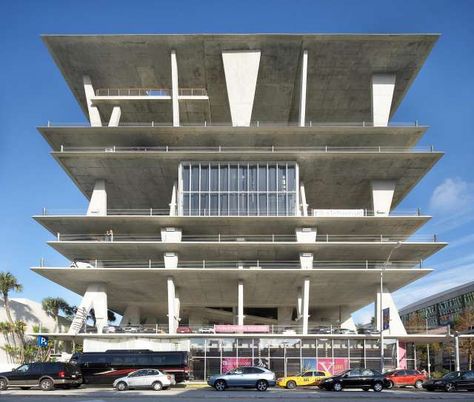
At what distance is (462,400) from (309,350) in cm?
2253

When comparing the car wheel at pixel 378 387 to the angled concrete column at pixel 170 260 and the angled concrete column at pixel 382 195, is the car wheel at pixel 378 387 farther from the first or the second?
the angled concrete column at pixel 170 260

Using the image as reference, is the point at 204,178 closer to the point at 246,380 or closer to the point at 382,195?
the point at 382,195

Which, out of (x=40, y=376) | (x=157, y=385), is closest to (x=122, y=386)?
(x=157, y=385)

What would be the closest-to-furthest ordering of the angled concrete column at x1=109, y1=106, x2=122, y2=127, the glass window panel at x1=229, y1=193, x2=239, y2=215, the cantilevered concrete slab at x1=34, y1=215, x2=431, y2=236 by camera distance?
the cantilevered concrete slab at x1=34, y1=215, x2=431, y2=236 → the glass window panel at x1=229, y1=193, x2=239, y2=215 → the angled concrete column at x1=109, y1=106, x2=122, y2=127

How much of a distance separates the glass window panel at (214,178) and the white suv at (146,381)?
21.4 meters

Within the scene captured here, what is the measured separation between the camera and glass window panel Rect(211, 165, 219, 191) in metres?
50.9

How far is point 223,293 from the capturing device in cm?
5728

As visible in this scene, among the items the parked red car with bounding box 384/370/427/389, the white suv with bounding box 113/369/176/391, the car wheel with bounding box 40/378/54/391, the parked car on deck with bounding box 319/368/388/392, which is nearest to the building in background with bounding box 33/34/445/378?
the parked red car with bounding box 384/370/427/389

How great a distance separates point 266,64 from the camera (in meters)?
52.2

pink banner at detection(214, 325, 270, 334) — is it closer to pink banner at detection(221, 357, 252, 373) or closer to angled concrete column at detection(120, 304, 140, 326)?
pink banner at detection(221, 357, 252, 373)

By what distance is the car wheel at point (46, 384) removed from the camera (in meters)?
31.9

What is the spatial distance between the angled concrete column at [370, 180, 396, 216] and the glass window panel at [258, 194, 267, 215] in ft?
34.7

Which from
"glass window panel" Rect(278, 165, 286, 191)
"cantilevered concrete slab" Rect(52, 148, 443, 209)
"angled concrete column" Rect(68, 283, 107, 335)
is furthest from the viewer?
"glass window panel" Rect(278, 165, 286, 191)

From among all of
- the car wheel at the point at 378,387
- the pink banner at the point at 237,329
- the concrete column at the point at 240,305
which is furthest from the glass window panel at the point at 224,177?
the car wheel at the point at 378,387
